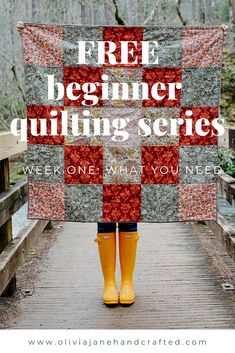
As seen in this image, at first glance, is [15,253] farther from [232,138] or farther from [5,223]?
[232,138]

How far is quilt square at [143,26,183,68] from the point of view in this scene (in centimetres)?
238

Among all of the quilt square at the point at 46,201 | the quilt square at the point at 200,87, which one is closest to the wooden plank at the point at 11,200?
the quilt square at the point at 46,201

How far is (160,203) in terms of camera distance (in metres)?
2.52

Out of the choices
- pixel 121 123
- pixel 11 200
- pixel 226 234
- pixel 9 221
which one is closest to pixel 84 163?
pixel 121 123

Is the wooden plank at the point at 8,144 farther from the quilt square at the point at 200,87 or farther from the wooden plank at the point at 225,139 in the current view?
the wooden plank at the point at 225,139

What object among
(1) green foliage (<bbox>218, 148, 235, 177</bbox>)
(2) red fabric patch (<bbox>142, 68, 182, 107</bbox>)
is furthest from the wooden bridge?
(1) green foliage (<bbox>218, 148, 235, 177</bbox>)

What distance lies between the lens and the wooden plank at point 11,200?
97.7 inches

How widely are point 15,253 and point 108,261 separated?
1.61ft

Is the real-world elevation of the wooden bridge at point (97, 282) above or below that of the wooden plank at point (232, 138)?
below

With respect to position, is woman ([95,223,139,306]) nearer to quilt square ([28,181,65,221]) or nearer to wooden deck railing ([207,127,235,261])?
quilt square ([28,181,65,221])

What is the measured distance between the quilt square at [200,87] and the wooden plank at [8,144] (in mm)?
901
